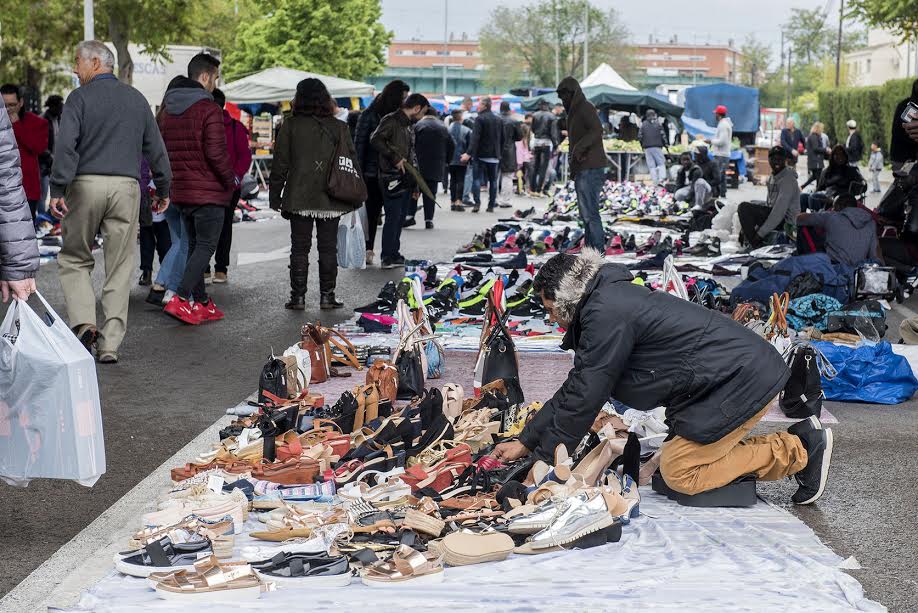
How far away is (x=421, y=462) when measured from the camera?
5.66m

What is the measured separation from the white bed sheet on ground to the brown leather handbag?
2257 millimetres

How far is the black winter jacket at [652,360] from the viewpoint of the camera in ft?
16.6

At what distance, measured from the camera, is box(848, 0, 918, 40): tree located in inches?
626

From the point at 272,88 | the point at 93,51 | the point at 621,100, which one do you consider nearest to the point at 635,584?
the point at 93,51

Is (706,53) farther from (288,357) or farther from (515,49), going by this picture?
(288,357)

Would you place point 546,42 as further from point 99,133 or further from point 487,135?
point 99,133

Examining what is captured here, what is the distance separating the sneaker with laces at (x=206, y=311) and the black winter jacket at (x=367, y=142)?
3633 millimetres

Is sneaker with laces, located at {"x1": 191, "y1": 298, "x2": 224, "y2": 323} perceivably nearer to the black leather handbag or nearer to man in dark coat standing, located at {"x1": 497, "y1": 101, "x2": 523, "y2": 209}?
the black leather handbag

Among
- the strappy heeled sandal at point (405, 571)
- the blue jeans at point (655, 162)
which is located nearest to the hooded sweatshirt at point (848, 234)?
the strappy heeled sandal at point (405, 571)

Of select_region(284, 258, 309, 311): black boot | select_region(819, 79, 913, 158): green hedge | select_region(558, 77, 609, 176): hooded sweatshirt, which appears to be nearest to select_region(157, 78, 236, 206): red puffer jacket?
select_region(284, 258, 309, 311): black boot

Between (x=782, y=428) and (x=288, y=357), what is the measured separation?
290cm

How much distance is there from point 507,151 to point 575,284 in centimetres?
1946

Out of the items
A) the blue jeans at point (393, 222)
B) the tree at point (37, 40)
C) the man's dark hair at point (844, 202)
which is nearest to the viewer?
the man's dark hair at point (844, 202)

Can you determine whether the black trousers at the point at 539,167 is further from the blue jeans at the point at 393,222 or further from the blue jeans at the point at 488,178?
the blue jeans at the point at 393,222
